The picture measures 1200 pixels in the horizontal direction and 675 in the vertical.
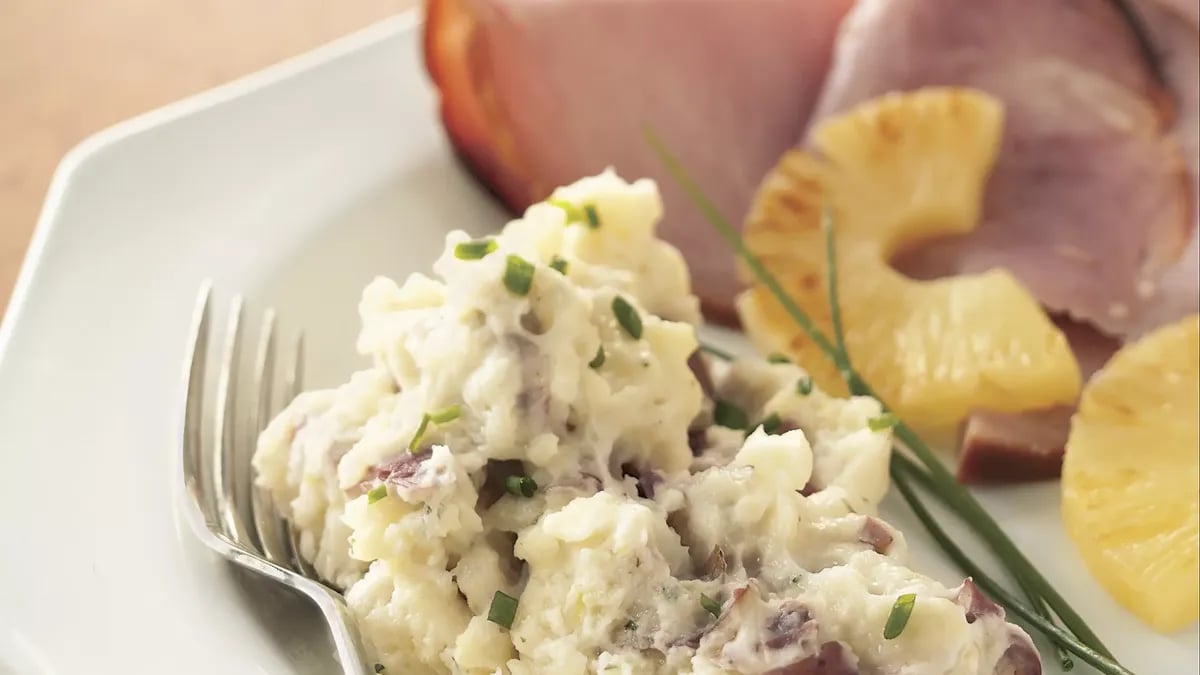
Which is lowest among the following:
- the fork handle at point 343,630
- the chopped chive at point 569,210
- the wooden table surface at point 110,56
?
the fork handle at point 343,630

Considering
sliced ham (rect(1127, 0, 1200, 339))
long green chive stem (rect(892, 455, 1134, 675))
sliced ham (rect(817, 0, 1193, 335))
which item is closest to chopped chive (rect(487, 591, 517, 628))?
long green chive stem (rect(892, 455, 1134, 675))

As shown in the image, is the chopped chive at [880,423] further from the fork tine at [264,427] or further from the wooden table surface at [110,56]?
the wooden table surface at [110,56]

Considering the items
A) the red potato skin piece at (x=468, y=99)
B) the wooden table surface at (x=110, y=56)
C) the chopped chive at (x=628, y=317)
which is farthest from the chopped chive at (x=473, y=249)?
the wooden table surface at (x=110, y=56)

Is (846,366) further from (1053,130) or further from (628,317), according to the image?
(1053,130)

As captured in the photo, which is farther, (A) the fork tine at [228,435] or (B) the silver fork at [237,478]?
(A) the fork tine at [228,435]

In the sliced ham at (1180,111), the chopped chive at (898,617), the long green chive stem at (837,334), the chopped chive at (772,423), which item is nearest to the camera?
the chopped chive at (898,617)

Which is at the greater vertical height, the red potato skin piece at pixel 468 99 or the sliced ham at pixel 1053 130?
the red potato skin piece at pixel 468 99

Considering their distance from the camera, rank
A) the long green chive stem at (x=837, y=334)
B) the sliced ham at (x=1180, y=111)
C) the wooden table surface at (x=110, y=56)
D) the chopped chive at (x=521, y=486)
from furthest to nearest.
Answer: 1. the wooden table surface at (x=110, y=56)
2. the sliced ham at (x=1180, y=111)
3. the long green chive stem at (x=837, y=334)
4. the chopped chive at (x=521, y=486)

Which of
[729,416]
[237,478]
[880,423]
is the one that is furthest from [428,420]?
[880,423]
